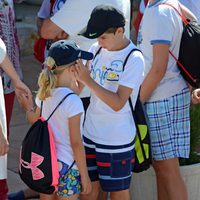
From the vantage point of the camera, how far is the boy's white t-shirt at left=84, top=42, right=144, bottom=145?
390cm

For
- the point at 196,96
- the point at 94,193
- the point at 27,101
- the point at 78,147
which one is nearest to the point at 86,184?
the point at 78,147

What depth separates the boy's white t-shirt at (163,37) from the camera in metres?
4.14

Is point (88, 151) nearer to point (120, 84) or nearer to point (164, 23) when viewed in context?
point (120, 84)

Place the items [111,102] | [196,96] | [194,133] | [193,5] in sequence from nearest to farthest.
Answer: [111,102] < [196,96] < [194,133] < [193,5]

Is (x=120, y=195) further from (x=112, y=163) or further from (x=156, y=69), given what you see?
(x=156, y=69)

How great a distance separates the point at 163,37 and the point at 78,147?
89cm

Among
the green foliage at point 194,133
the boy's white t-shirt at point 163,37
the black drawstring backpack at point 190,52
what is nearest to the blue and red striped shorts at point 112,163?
the boy's white t-shirt at point 163,37

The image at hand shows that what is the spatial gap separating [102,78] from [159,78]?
39 centimetres

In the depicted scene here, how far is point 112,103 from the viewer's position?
3.86m

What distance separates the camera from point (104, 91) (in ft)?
12.5

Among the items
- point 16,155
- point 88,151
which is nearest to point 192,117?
point 88,151

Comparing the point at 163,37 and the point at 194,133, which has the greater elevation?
the point at 163,37

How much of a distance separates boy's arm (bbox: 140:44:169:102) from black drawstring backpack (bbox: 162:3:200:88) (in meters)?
0.12

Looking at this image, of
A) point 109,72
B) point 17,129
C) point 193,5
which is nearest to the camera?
point 109,72
